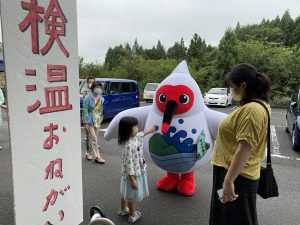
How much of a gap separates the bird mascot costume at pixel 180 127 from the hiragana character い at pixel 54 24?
182 cm

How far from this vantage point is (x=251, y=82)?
2.10 m

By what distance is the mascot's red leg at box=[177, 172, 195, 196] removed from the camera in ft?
13.3

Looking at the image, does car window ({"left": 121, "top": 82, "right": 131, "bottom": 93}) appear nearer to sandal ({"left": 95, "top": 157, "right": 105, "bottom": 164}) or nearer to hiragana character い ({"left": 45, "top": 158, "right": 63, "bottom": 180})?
sandal ({"left": 95, "top": 157, "right": 105, "bottom": 164})

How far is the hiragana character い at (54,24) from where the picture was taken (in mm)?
1888

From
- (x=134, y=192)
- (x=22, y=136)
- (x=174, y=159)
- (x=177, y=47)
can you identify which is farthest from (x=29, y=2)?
(x=177, y=47)

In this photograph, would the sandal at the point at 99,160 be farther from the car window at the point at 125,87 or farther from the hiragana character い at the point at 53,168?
the car window at the point at 125,87

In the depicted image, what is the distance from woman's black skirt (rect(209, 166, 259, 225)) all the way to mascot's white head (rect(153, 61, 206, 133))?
4.32ft

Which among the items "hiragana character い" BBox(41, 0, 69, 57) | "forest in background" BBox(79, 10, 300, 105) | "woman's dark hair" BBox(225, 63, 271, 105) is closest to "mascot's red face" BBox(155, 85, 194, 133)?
"woman's dark hair" BBox(225, 63, 271, 105)

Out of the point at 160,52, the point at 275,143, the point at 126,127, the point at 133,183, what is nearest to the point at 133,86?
the point at 275,143

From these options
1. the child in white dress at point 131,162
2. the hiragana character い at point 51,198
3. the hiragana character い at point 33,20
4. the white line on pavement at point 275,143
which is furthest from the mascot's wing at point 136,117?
the white line on pavement at point 275,143

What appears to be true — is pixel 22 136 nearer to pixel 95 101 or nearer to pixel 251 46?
pixel 95 101

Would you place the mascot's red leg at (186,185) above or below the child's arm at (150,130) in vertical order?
below

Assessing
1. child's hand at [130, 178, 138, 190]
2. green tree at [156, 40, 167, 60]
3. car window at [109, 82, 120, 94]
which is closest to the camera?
child's hand at [130, 178, 138, 190]

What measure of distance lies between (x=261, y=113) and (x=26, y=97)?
60.9 inches
